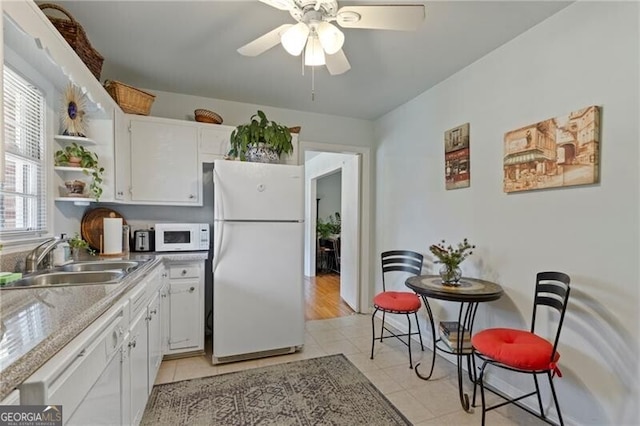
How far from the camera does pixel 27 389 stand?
72cm

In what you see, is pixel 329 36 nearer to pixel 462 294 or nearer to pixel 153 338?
pixel 462 294

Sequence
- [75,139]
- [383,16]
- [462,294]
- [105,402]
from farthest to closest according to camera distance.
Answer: [75,139] < [462,294] < [383,16] < [105,402]

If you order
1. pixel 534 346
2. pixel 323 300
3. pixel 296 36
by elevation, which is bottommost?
pixel 323 300

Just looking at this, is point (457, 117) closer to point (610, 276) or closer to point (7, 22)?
point (610, 276)

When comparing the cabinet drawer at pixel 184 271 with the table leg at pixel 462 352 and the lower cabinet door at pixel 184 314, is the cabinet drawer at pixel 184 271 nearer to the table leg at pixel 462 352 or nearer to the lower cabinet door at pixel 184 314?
the lower cabinet door at pixel 184 314

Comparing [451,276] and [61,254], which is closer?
[61,254]

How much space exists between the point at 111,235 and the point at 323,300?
2.93 metres

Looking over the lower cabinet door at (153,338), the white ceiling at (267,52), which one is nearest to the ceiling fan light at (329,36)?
the white ceiling at (267,52)

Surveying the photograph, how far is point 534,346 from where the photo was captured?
1.63 meters

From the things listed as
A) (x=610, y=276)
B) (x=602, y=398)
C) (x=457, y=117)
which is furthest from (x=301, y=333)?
(x=457, y=117)

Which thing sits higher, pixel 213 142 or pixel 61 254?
pixel 213 142

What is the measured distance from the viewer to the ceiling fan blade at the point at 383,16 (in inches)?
53.3

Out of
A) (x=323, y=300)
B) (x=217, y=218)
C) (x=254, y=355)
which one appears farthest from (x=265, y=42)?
(x=323, y=300)

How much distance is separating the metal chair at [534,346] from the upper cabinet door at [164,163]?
2553mm
